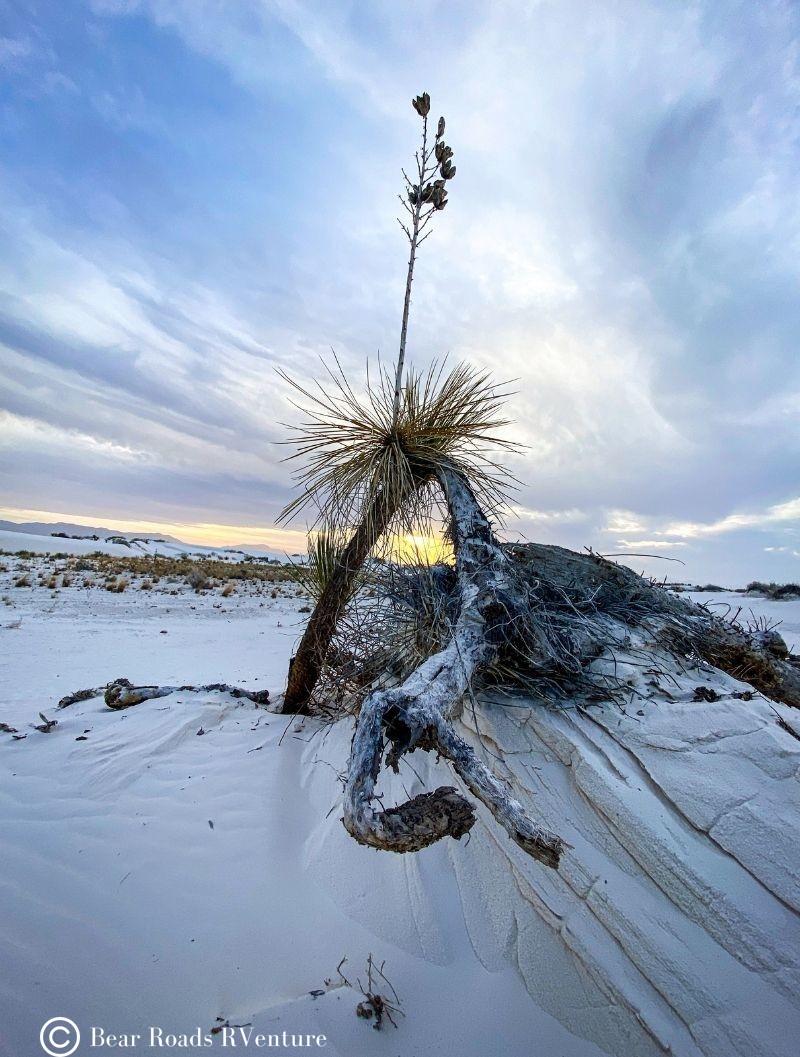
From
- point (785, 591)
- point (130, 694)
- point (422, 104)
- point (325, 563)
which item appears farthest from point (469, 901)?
point (785, 591)

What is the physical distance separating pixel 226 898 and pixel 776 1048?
2380mm

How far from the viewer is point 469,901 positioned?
251 cm

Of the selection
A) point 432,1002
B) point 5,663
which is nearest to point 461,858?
point 432,1002

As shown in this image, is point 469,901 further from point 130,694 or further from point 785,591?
point 785,591

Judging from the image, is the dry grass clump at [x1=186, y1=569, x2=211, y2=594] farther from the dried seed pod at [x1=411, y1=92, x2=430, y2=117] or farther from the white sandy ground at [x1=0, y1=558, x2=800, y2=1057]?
the dried seed pod at [x1=411, y1=92, x2=430, y2=117]

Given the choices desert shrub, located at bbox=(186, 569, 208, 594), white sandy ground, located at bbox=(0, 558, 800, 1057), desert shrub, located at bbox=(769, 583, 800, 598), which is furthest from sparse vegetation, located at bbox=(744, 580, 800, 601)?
desert shrub, located at bbox=(186, 569, 208, 594)

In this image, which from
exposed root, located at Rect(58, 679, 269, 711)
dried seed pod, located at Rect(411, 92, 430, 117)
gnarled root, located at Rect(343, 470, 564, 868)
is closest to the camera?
gnarled root, located at Rect(343, 470, 564, 868)

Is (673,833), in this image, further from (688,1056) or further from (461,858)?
(461,858)

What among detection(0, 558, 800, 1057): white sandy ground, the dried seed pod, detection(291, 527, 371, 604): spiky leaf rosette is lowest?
detection(0, 558, 800, 1057): white sandy ground

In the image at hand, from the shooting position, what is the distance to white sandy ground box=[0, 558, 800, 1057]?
75.6 inches

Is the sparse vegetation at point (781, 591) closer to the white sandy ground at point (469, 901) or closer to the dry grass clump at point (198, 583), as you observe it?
the white sandy ground at point (469, 901)

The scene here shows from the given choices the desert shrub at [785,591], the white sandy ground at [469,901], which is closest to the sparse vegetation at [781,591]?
the desert shrub at [785,591]

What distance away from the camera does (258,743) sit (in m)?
4.41

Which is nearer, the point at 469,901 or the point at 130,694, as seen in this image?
the point at 469,901
